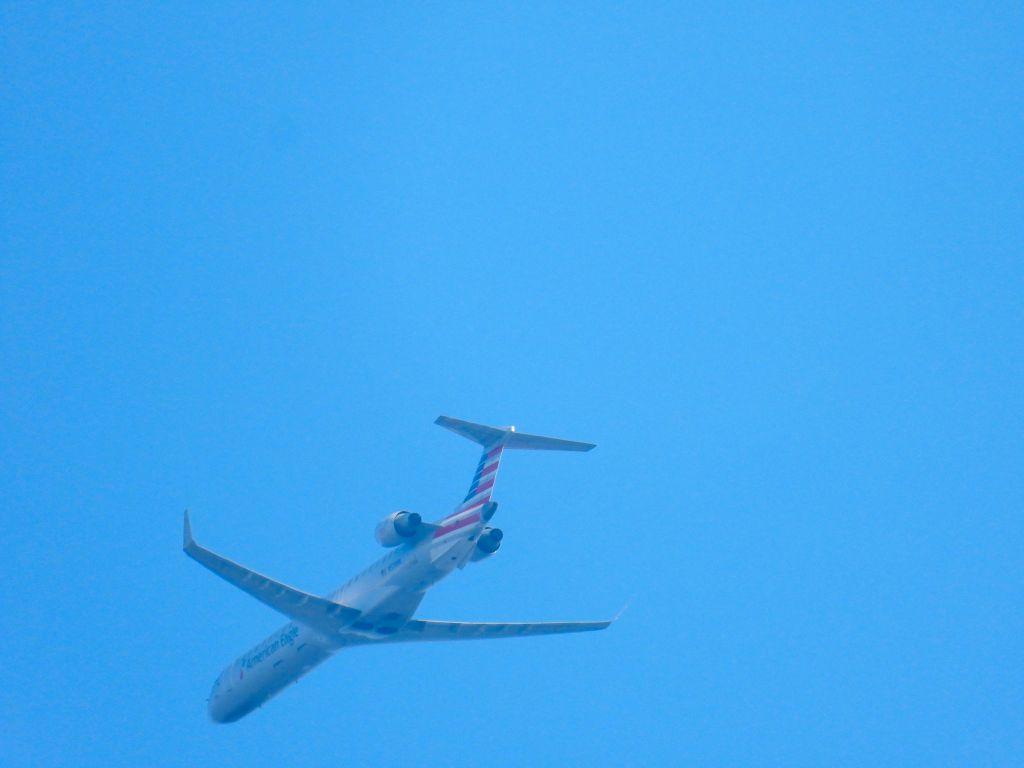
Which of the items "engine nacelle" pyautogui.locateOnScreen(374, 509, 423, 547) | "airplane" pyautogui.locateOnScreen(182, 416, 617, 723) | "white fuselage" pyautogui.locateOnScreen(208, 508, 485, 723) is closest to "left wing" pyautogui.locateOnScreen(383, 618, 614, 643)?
"airplane" pyautogui.locateOnScreen(182, 416, 617, 723)

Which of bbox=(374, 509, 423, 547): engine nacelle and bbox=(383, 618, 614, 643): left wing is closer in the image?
bbox=(374, 509, 423, 547): engine nacelle

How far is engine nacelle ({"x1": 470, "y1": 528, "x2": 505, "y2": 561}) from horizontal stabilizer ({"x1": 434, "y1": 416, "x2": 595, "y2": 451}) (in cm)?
254

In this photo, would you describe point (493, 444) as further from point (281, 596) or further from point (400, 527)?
point (281, 596)

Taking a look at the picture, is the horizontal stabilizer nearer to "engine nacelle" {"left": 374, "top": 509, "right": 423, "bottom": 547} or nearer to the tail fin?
the tail fin

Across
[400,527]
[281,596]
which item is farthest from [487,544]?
[281,596]

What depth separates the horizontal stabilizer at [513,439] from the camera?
29875 millimetres

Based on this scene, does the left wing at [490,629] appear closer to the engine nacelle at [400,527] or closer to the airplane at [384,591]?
the airplane at [384,591]

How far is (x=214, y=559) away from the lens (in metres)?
28.8

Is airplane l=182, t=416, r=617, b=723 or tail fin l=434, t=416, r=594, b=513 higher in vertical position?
tail fin l=434, t=416, r=594, b=513

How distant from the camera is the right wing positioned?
1127 inches

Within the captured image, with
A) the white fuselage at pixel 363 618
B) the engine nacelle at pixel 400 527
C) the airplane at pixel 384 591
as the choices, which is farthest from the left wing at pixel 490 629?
the engine nacelle at pixel 400 527

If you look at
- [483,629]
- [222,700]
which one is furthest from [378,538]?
[222,700]

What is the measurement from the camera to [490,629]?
35.8 m

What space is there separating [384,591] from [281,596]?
3014 millimetres
